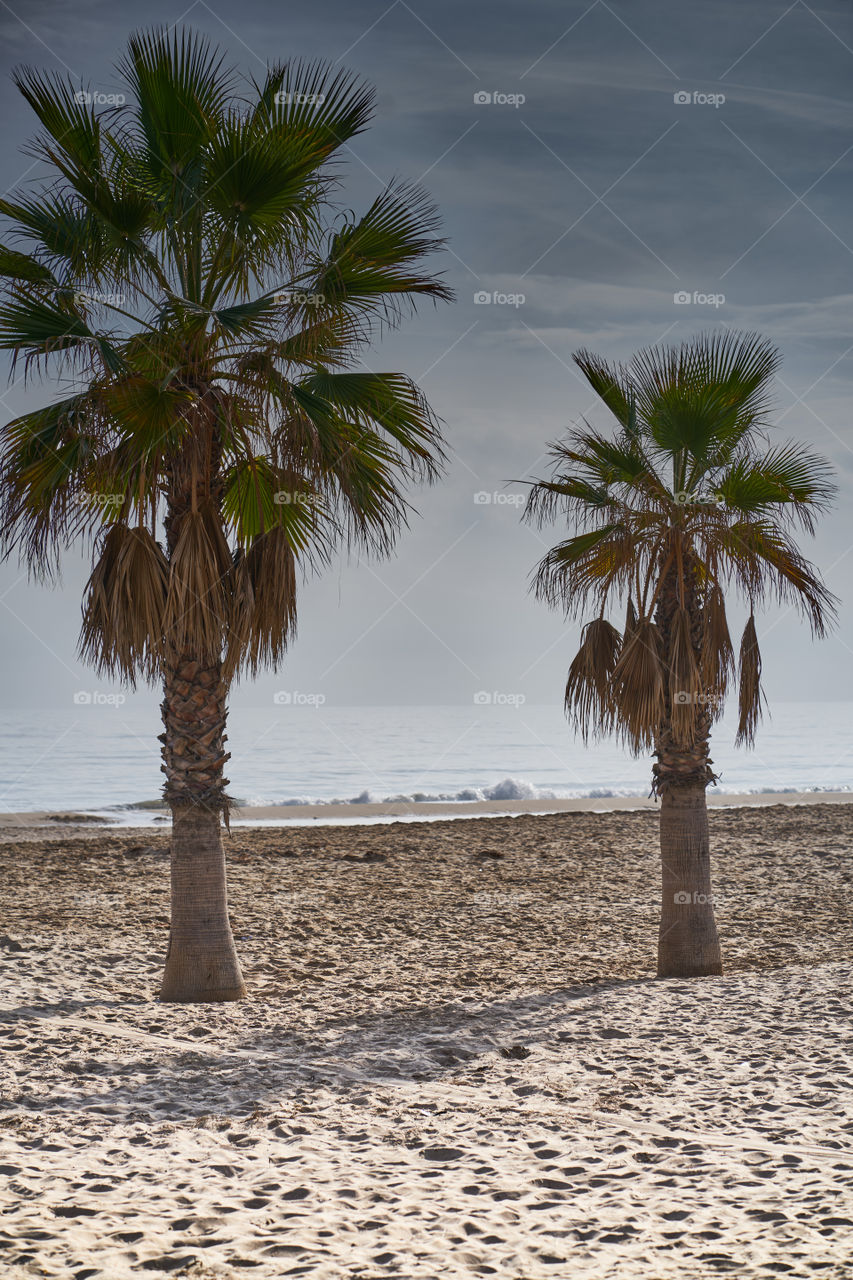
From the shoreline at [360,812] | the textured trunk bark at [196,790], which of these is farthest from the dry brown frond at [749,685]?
the shoreline at [360,812]

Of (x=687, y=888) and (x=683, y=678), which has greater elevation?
(x=683, y=678)

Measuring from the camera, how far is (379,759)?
51781 millimetres

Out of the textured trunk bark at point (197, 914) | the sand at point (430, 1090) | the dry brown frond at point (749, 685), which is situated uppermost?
the dry brown frond at point (749, 685)

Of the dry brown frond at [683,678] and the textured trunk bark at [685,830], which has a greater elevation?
the dry brown frond at [683,678]

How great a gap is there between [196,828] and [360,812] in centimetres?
1992

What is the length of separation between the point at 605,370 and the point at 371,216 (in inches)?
100

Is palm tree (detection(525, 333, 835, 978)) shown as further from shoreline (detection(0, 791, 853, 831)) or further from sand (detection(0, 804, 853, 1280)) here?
shoreline (detection(0, 791, 853, 831))

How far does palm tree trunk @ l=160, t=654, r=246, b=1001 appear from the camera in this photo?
8.44 meters

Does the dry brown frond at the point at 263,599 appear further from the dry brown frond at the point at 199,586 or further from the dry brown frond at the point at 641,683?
the dry brown frond at the point at 641,683

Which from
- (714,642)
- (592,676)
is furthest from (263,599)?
(714,642)

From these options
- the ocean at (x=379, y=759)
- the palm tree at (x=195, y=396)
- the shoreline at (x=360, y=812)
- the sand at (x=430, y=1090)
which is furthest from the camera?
the ocean at (x=379, y=759)

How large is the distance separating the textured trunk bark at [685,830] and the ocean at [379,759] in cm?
1993

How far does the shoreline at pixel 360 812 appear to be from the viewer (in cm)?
2378

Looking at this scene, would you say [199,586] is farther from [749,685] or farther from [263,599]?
[749,685]
